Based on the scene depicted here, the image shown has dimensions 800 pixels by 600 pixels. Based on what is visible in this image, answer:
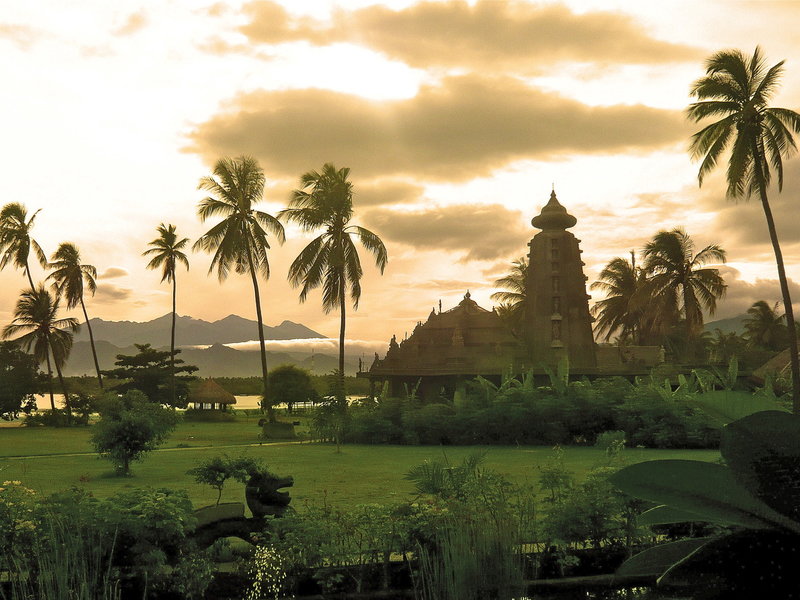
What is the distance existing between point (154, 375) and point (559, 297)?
25.0m

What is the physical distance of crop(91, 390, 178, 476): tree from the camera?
648 inches

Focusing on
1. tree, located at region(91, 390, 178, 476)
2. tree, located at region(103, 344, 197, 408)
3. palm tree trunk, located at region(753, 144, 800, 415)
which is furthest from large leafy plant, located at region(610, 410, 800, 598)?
tree, located at region(103, 344, 197, 408)

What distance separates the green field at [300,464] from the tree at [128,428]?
21.4 inches

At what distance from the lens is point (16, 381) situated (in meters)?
43.2

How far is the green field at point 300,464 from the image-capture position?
13664 mm

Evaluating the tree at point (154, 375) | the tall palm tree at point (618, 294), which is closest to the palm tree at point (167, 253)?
the tree at point (154, 375)

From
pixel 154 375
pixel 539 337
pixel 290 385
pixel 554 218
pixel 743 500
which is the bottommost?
pixel 290 385

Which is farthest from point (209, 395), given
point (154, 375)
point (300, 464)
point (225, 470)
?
point (225, 470)

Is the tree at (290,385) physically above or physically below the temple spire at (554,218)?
below

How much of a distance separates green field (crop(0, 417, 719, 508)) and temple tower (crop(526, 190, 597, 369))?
11.5 metres

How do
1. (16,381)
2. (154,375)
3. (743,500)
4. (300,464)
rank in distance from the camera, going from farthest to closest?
1. (154,375)
2. (16,381)
3. (300,464)
4. (743,500)

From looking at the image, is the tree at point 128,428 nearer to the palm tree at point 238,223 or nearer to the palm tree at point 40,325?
the palm tree at point 238,223

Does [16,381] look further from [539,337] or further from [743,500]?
[743,500]

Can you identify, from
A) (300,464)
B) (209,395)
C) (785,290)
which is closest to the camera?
(300,464)
